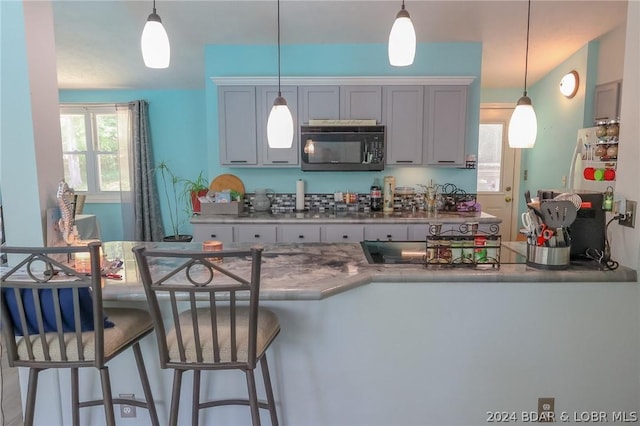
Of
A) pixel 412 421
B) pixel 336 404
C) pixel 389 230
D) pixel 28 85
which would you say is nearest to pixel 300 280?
pixel 336 404

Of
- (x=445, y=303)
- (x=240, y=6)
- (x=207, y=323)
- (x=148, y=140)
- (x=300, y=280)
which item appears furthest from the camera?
(x=148, y=140)

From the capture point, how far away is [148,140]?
5.57 metres

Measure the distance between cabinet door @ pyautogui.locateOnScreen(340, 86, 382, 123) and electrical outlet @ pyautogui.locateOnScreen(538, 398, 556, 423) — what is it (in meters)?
2.89

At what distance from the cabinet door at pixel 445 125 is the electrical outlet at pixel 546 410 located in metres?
2.65

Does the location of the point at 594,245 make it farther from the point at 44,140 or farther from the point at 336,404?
the point at 44,140

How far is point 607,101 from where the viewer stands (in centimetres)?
411

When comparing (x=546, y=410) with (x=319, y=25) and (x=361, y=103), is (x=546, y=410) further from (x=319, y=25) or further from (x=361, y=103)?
(x=319, y=25)

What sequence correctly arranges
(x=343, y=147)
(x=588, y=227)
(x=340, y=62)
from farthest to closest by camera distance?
1. (x=340, y=62)
2. (x=343, y=147)
3. (x=588, y=227)

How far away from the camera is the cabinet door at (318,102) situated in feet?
13.4

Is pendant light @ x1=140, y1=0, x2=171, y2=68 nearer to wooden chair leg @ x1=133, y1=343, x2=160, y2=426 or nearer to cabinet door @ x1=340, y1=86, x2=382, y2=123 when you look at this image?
wooden chair leg @ x1=133, y1=343, x2=160, y2=426

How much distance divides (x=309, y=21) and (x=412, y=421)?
337cm

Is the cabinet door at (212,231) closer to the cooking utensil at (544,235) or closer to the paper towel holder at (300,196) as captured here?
the paper towel holder at (300,196)

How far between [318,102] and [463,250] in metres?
2.63

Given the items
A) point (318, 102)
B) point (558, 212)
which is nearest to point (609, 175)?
point (558, 212)
